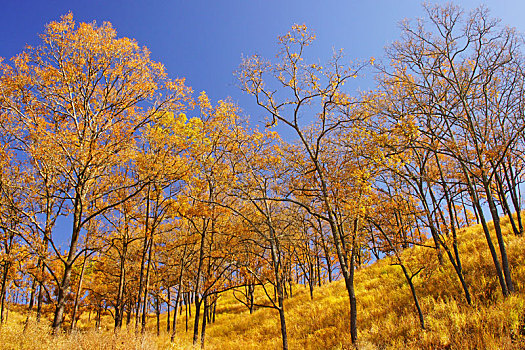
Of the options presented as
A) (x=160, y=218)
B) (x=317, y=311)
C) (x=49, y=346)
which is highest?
(x=160, y=218)

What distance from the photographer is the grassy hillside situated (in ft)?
23.3

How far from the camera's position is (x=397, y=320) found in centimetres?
1052

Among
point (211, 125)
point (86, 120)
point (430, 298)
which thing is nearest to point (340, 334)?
point (430, 298)

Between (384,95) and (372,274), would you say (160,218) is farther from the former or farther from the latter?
(372,274)

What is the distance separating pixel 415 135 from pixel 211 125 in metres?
9.17

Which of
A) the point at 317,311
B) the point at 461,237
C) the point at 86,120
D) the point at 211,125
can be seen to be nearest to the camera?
the point at 86,120

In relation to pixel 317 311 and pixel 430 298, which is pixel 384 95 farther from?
pixel 317 311

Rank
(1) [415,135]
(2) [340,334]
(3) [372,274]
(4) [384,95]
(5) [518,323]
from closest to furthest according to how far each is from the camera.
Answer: (5) [518,323]
(1) [415,135]
(4) [384,95]
(2) [340,334]
(3) [372,274]

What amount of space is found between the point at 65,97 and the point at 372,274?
1988 centimetres

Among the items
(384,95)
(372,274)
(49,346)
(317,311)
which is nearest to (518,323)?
(384,95)

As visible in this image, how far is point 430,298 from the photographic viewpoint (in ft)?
36.6

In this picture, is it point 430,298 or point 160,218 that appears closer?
point 430,298

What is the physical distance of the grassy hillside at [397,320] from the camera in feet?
23.3

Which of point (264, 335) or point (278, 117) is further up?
point (278, 117)
